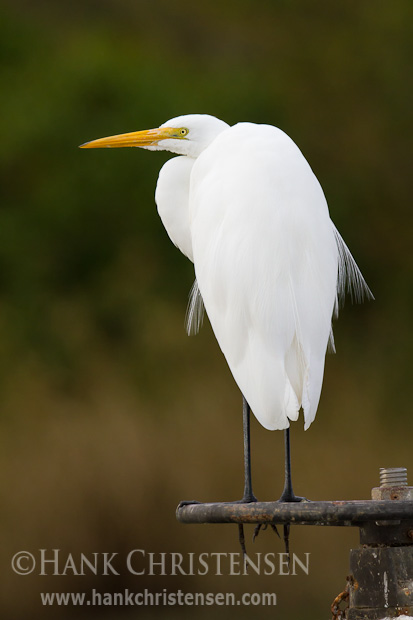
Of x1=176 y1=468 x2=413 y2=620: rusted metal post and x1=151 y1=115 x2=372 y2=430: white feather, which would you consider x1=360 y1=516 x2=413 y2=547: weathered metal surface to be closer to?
x1=176 y1=468 x2=413 y2=620: rusted metal post

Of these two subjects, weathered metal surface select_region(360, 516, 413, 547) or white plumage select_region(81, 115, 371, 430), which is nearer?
weathered metal surface select_region(360, 516, 413, 547)

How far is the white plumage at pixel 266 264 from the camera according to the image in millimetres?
1237

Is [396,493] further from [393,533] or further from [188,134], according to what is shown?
[188,134]

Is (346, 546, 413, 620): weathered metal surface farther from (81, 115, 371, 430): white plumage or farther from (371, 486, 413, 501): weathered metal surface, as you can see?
(81, 115, 371, 430): white plumage

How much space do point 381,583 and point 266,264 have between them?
0.48 m

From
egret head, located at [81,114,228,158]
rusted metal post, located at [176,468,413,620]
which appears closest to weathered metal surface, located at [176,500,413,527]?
rusted metal post, located at [176,468,413,620]

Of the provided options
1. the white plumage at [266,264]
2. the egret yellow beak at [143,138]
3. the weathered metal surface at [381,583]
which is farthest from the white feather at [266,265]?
the weathered metal surface at [381,583]

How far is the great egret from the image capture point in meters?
1.24

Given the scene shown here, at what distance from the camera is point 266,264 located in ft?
4.27

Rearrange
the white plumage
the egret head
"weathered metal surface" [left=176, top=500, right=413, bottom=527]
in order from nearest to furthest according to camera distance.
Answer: "weathered metal surface" [left=176, top=500, right=413, bottom=527], the white plumage, the egret head

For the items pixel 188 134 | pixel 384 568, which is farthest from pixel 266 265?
pixel 384 568

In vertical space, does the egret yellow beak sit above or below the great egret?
above

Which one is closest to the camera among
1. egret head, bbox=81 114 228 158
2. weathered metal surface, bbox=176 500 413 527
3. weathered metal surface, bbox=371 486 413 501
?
weathered metal surface, bbox=176 500 413 527

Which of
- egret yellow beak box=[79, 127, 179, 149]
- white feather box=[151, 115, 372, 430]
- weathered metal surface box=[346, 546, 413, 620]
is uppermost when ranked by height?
egret yellow beak box=[79, 127, 179, 149]
